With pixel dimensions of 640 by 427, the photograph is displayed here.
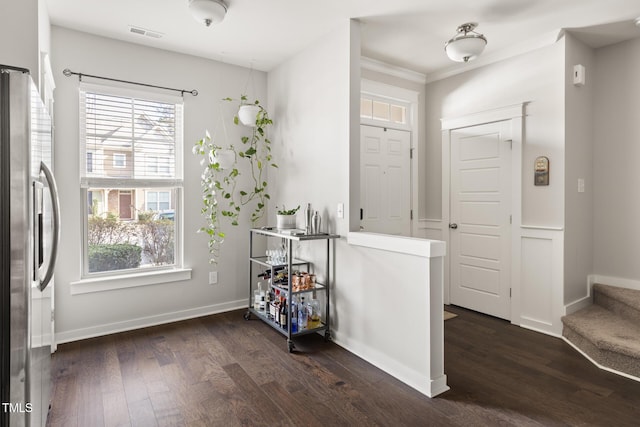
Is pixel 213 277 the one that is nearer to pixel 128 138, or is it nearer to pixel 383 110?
pixel 128 138

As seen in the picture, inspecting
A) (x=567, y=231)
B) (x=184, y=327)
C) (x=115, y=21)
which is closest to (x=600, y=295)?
(x=567, y=231)

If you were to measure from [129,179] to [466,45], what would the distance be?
3.10 metres

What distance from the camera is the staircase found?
102 inches

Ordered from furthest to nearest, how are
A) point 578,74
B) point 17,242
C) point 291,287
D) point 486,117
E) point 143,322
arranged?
1. point 486,117
2. point 143,322
3. point 578,74
4. point 291,287
5. point 17,242

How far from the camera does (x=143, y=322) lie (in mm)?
3504

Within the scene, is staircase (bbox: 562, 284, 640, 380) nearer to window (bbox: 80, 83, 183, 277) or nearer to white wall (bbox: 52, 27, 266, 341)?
white wall (bbox: 52, 27, 266, 341)

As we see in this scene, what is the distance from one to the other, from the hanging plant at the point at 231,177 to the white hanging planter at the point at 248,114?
0.03 meters

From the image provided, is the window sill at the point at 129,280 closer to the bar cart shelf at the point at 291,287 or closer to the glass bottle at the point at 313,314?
the bar cart shelf at the point at 291,287

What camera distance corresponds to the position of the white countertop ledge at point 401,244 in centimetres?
234

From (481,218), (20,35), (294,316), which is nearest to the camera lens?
(20,35)

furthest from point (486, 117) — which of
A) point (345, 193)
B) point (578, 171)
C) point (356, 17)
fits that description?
point (345, 193)

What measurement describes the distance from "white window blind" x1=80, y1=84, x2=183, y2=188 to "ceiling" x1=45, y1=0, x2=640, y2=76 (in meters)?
0.52

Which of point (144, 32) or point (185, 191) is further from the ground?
point (144, 32)

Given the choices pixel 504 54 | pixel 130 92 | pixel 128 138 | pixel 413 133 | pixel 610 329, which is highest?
pixel 504 54
